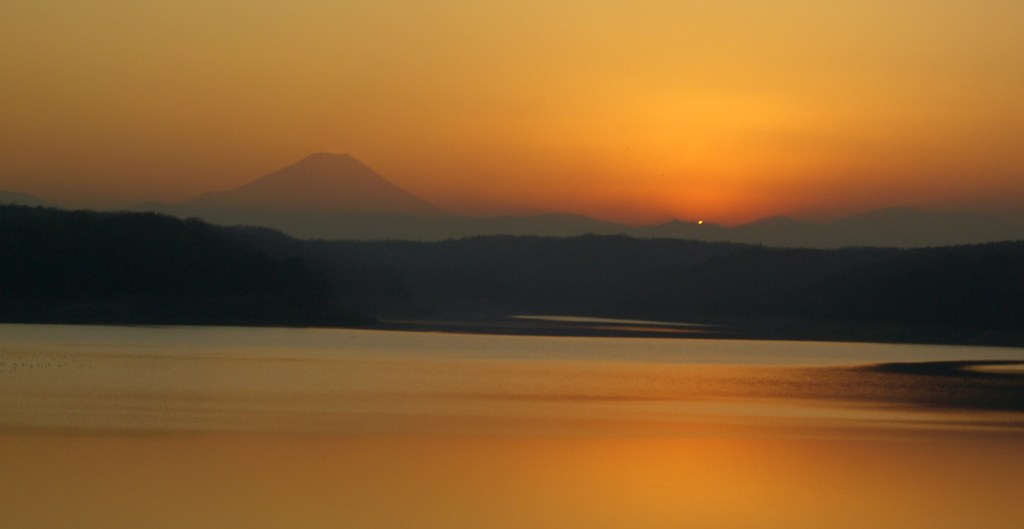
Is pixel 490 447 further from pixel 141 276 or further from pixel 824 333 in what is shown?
pixel 824 333

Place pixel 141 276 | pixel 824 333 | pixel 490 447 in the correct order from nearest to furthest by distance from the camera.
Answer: pixel 490 447
pixel 141 276
pixel 824 333

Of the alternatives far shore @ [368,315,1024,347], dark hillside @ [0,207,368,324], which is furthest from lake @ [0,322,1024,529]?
dark hillside @ [0,207,368,324]

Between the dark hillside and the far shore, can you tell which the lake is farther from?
the dark hillside

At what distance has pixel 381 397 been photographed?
2692 cm

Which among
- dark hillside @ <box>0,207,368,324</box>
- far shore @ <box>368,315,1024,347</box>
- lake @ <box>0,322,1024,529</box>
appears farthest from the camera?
dark hillside @ <box>0,207,368,324</box>

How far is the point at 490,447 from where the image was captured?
18750 millimetres

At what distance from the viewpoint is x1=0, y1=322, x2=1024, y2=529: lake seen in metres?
13.6

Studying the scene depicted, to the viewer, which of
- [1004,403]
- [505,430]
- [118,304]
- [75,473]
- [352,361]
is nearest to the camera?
[75,473]

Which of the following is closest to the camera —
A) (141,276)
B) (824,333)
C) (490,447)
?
(490,447)

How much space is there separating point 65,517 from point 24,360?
2271 cm

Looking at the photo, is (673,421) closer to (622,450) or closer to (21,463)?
(622,450)

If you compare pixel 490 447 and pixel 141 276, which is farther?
pixel 141 276

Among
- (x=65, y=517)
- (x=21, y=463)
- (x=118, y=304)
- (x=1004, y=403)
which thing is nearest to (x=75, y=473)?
(x=21, y=463)

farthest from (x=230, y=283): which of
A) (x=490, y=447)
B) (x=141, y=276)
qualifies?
(x=490, y=447)
